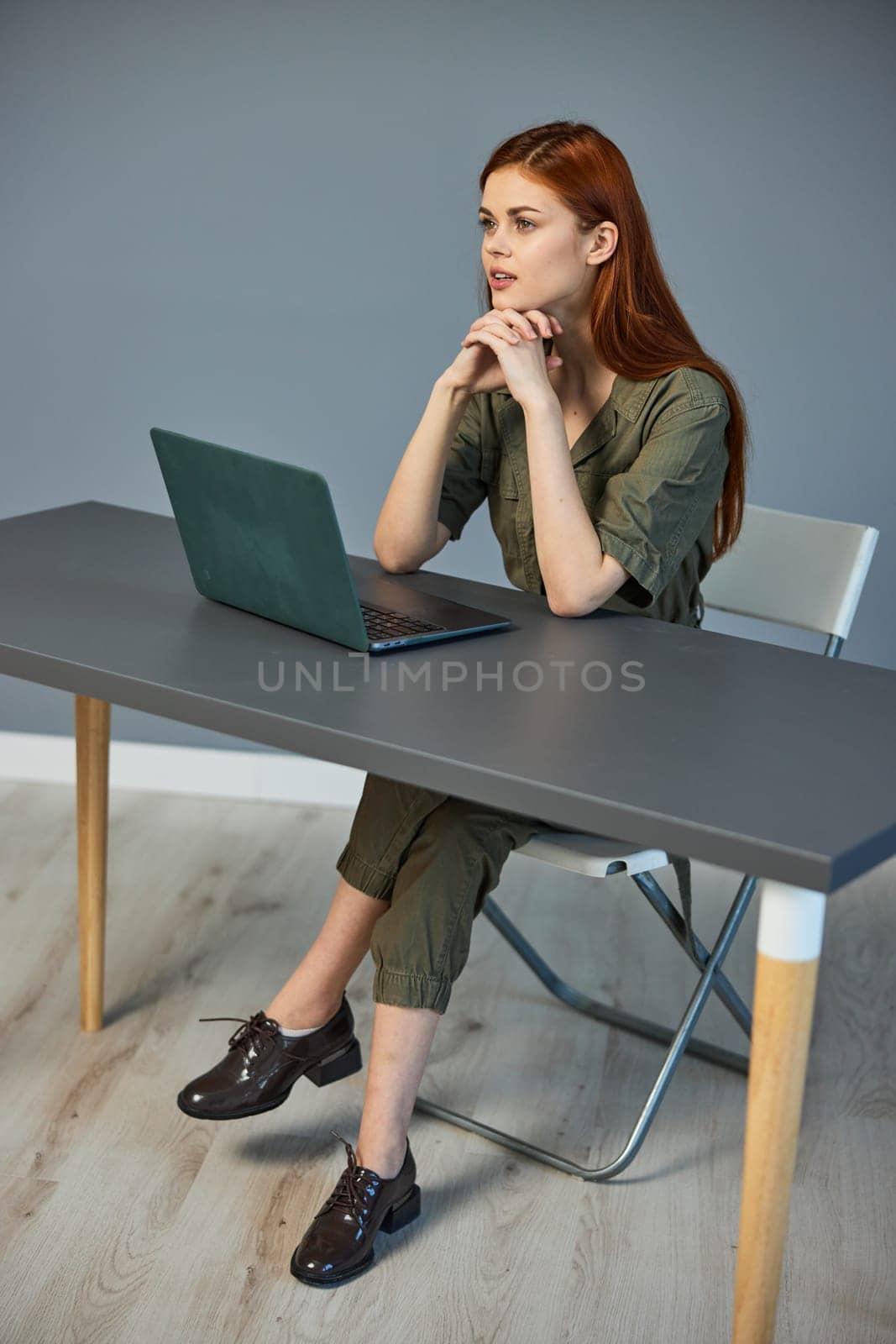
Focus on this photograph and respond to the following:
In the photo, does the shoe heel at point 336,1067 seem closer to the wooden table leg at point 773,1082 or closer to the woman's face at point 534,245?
the wooden table leg at point 773,1082

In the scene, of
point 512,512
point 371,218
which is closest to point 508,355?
point 512,512

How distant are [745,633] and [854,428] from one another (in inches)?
19.6

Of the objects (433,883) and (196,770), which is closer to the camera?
(433,883)

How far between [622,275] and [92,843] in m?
1.21

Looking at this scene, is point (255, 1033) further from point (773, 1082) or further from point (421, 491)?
point (773, 1082)

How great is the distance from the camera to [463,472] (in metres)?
2.35

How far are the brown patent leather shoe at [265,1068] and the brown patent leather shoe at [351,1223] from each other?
0.65ft

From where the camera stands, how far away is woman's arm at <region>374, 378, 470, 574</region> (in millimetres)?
2180

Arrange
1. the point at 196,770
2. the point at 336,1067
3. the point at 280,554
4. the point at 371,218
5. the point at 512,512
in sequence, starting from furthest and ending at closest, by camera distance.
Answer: the point at 196,770, the point at 371,218, the point at 512,512, the point at 336,1067, the point at 280,554

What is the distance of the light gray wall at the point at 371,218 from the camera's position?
10.0 feet

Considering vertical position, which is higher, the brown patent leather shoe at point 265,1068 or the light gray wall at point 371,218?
the light gray wall at point 371,218

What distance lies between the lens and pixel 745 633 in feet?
10.9

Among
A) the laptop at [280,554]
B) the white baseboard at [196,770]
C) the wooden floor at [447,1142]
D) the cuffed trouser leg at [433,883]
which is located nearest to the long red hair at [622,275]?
the laptop at [280,554]

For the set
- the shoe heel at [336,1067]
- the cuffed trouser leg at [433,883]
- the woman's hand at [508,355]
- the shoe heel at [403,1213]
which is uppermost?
the woman's hand at [508,355]
